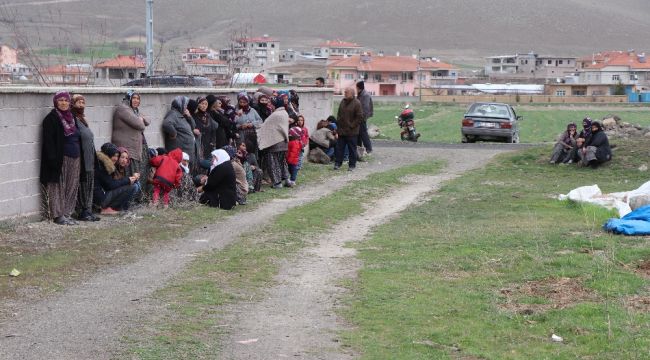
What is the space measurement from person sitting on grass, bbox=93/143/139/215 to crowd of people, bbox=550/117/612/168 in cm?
1274

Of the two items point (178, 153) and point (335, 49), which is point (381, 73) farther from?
point (178, 153)

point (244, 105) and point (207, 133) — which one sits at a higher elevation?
point (244, 105)

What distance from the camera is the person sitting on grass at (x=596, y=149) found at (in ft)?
81.4

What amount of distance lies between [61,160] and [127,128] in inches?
84.6

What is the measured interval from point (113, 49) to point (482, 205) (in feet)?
209

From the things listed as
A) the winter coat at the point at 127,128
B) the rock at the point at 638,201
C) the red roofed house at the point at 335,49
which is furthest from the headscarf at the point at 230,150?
the red roofed house at the point at 335,49

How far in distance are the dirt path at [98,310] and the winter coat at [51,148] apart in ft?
6.68

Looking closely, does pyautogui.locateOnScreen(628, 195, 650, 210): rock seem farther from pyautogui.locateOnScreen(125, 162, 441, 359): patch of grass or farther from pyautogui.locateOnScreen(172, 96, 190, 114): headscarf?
pyautogui.locateOnScreen(172, 96, 190, 114): headscarf

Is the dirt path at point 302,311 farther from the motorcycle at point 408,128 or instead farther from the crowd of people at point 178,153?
the motorcycle at point 408,128

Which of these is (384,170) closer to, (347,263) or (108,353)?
(347,263)

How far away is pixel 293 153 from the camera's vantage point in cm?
2055

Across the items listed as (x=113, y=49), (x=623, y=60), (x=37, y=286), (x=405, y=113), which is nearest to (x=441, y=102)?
(x=113, y=49)

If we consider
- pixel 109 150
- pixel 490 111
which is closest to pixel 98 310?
pixel 109 150

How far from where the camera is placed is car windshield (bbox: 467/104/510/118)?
36.7 metres
